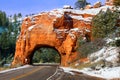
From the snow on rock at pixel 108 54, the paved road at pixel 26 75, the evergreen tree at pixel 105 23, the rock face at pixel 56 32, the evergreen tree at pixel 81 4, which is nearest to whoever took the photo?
the paved road at pixel 26 75

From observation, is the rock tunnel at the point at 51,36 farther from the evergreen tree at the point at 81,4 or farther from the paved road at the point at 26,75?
the evergreen tree at the point at 81,4

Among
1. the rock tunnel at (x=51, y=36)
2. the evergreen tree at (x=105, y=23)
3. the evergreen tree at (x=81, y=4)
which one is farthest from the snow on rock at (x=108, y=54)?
the evergreen tree at (x=81, y=4)

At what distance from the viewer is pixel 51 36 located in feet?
205

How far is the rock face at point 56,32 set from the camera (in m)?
60.9

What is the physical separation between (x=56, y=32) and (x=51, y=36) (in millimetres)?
1153

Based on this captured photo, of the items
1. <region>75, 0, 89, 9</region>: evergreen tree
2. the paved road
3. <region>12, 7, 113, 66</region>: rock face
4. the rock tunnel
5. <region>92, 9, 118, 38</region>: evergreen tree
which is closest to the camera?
the paved road

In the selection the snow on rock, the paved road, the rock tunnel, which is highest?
the rock tunnel

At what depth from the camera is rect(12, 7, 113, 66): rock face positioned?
6094 cm

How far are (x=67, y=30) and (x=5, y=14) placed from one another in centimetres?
9363

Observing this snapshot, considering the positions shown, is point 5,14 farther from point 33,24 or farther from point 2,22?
point 33,24

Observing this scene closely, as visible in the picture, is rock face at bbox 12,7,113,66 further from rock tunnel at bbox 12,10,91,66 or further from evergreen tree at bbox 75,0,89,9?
evergreen tree at bbox 75,0,89,9

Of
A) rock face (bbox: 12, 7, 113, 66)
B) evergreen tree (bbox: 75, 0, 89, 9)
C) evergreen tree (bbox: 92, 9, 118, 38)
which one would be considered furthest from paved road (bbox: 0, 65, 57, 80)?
evergreen tree (bbox: 75, 0, 89, 9)

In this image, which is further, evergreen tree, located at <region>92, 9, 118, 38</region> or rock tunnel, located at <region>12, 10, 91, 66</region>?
rock tunnel, located at <region>12, 10, 91, 66</region>

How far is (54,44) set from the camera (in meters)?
62.8
